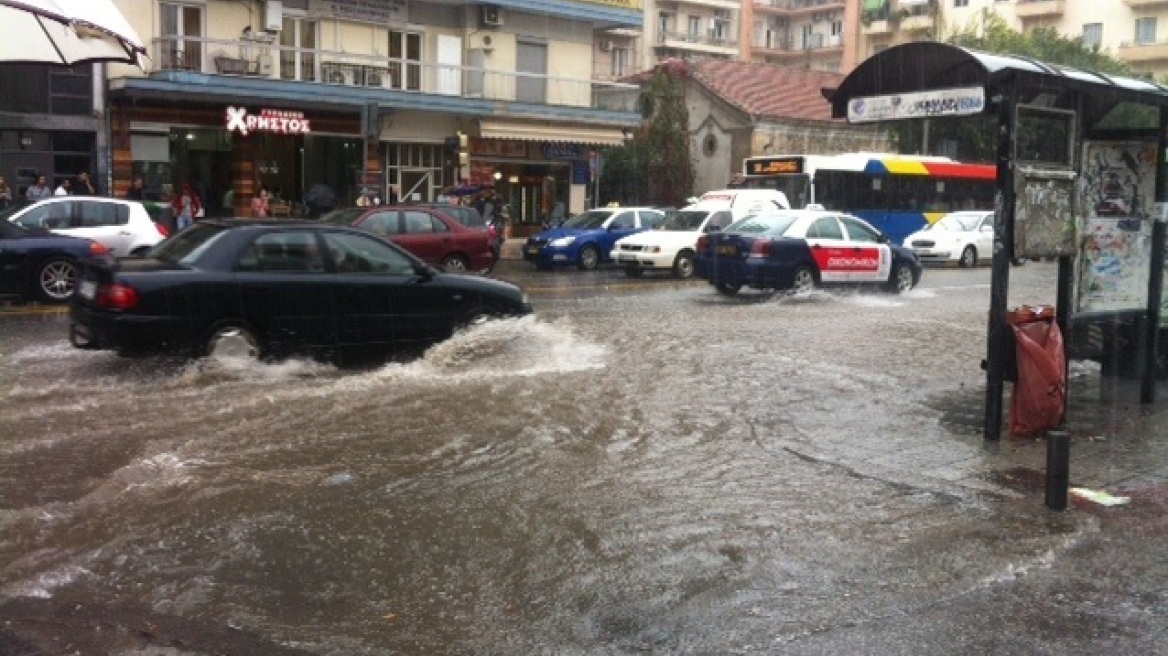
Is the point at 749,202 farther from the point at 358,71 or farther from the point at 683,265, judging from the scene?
the point at 358,71

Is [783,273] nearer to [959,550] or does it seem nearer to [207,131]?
[959,550]

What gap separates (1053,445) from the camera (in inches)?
269

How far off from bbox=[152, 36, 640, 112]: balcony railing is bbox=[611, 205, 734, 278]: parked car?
9.58m

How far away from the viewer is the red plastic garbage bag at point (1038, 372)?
856cm

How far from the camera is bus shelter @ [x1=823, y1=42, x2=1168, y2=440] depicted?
8.40 metres

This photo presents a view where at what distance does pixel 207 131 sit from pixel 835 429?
2397 centimetres

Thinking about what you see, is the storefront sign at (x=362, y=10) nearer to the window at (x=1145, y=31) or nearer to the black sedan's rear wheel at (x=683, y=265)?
the black sedan's rear wheel at (x=683, y=265)

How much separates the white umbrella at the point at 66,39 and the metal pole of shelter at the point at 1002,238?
6080 mm

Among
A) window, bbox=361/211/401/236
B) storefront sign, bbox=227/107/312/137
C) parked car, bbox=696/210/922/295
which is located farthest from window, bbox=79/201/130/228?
storefront sign, bbox=227/107/312/137

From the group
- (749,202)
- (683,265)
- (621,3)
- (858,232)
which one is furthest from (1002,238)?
(621,3)

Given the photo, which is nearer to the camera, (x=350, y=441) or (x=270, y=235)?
(x=350, y=441)

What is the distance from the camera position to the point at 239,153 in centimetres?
2992

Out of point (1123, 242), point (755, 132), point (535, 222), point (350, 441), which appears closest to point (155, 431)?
point (350, 441)

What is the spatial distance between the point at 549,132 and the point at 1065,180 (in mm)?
26383
